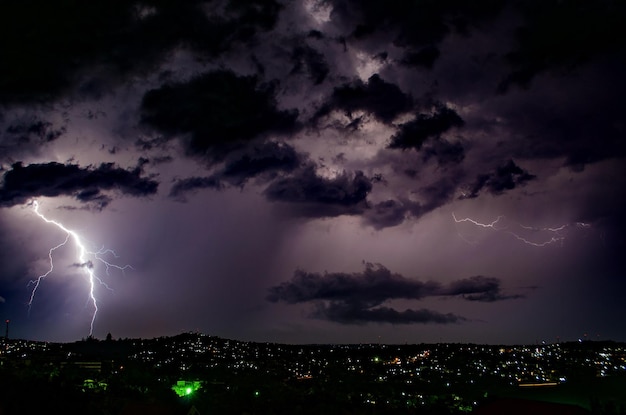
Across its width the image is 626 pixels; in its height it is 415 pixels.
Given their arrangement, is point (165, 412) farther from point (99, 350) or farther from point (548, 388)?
point (99, 350)

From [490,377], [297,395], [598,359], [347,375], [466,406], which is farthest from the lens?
[598,359]

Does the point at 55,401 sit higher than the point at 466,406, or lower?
higher

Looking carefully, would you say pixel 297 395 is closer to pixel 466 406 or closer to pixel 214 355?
pixel 466 406

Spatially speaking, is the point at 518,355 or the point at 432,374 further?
the point at 518,355

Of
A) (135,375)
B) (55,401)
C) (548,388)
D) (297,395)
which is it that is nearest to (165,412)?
(55,401)

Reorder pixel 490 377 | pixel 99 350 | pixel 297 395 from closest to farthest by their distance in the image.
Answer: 1. pixel 297 395
2. pixel 490 377
3. pixel 99 350

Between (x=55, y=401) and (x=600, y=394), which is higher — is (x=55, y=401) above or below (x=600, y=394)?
above

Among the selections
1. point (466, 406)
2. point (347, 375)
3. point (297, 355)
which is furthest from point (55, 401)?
point (297, 355)

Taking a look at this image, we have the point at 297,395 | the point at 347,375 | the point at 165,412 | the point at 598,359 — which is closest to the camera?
the point at 165,412

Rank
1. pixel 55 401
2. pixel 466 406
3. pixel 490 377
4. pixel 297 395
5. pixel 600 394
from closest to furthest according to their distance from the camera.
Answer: pixel 55 401 < pixel 297 395 < pixel 466 406 < pixel 600 394 < pixel 490 377
